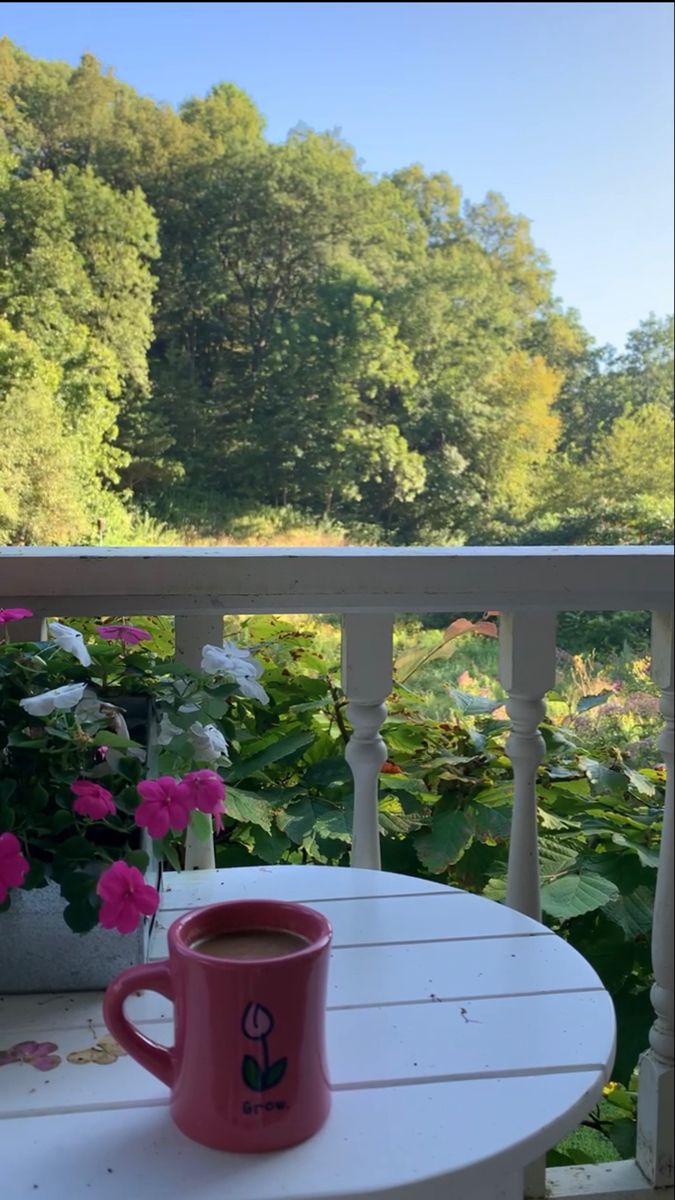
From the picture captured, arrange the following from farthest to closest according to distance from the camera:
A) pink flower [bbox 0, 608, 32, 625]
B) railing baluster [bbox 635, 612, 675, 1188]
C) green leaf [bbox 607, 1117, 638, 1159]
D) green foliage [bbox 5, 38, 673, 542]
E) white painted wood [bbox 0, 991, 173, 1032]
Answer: green foliage [bbox 5, 38, 673, 542] < green leaf [bbox 607, 1117, 638, 1159] < railing baluster [bbox 635, 612, 675, 1188] < pink flower [bbox 0, 608, 32, 625] < white painted wood [bbox 0, 991, 173, 1032]

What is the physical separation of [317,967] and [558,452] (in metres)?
7.87

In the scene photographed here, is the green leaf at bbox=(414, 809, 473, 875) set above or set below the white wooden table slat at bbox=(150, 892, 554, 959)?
below

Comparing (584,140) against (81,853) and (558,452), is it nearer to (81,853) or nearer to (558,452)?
(558,452)

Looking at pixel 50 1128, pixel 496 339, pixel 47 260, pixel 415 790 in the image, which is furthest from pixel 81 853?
pixel 496 339

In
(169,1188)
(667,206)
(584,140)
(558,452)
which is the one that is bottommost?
(169,1188)

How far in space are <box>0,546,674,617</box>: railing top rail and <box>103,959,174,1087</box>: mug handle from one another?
287 mm

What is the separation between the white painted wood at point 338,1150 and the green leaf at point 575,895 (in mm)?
379

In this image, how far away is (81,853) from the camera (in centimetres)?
44

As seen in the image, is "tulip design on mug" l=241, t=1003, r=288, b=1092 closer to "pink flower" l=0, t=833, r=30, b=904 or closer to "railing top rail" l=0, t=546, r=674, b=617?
"pink flower" l=0, t=833, r=30, b=904

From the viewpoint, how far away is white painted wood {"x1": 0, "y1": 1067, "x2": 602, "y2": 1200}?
0.34 meters

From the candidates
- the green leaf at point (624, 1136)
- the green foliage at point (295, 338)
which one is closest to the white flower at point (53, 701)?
the green leaf at point (624, 1136)

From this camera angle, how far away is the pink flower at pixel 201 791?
45 centimetres

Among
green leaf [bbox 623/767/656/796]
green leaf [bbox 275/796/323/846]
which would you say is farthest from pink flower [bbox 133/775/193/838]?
green leaf [bbox 623/767/656/796]

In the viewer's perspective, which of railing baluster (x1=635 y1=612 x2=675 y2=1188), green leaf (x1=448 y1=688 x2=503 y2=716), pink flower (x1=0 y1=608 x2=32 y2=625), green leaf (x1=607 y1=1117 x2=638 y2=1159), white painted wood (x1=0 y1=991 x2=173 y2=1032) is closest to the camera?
white painted wood (x1=0 y1=991 x2=173 y2=1032)
